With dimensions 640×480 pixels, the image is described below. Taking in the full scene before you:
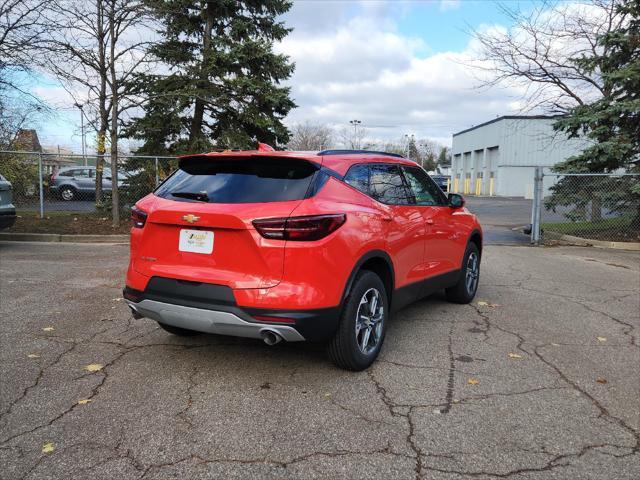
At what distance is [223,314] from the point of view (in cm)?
344

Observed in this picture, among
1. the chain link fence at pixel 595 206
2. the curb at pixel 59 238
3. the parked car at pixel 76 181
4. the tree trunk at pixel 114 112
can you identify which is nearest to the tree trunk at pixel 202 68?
the tree trunk at pixel 114 112

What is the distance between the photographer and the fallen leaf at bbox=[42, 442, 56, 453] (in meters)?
2.79

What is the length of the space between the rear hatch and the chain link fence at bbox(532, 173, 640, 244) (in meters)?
10.6

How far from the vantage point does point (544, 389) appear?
12.2 ft

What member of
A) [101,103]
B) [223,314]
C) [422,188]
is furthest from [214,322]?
[101,103]

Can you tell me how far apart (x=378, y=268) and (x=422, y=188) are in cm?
141

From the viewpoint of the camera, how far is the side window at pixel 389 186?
14.2ft

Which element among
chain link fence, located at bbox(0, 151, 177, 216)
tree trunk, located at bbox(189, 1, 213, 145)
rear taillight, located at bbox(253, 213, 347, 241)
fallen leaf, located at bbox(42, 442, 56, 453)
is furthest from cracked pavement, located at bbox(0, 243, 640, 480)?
tree trunk, located at bbox(189, 1, 213, 145)

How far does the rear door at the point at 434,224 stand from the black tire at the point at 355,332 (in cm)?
112

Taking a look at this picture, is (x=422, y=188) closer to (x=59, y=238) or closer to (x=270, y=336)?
(x=270, y=336)

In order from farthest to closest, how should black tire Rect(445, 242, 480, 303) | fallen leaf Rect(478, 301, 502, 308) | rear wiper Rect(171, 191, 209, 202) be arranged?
1. fallen leaf Rect(478, 301, 502, 308)
2. black tire Rect(445, 242, 480, 303)
3. rear wiper Rect(171, 191, 209, 202)

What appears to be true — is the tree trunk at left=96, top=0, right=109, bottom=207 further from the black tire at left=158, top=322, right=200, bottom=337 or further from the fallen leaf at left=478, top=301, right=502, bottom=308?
→ the fallen leaf at left=478, top=301, right=502, bottom=308

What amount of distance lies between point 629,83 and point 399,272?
12.2 metres

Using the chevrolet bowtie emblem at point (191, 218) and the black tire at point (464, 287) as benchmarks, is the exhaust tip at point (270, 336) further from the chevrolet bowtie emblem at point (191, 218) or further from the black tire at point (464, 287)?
the black tire at point (464, 287)
